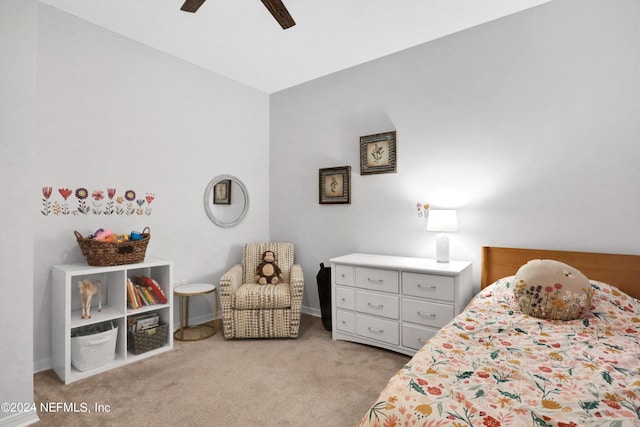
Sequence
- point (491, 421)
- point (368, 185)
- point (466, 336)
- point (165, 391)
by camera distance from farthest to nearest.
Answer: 1. point (368, 185)
2. point (165, 391)
3. point (466, 336)
4. point (491, 421)

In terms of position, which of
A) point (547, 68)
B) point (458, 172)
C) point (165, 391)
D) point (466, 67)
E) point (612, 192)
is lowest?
point (165, 391)

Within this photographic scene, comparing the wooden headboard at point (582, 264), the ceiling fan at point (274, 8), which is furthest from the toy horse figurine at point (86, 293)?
the wooden headboard at point (582, 264)

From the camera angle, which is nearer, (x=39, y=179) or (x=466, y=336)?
(x=466, y=336)

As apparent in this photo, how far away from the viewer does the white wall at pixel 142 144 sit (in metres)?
2.38

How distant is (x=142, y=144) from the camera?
2.91m

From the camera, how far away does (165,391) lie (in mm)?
2064

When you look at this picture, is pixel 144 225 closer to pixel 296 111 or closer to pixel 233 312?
pixel 233 312

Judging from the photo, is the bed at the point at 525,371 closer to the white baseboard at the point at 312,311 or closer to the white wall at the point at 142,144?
the white baseboard at the point at 312,311

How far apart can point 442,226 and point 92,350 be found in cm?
273

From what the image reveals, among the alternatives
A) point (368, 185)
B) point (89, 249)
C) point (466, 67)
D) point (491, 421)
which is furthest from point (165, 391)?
point (466, 67)

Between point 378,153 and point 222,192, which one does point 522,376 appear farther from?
point 222,192

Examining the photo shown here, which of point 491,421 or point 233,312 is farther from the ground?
point 491,421

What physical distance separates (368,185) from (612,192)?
1.86m

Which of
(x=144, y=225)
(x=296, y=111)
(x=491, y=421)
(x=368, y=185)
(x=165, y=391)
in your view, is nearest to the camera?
(x=491, y=421)
